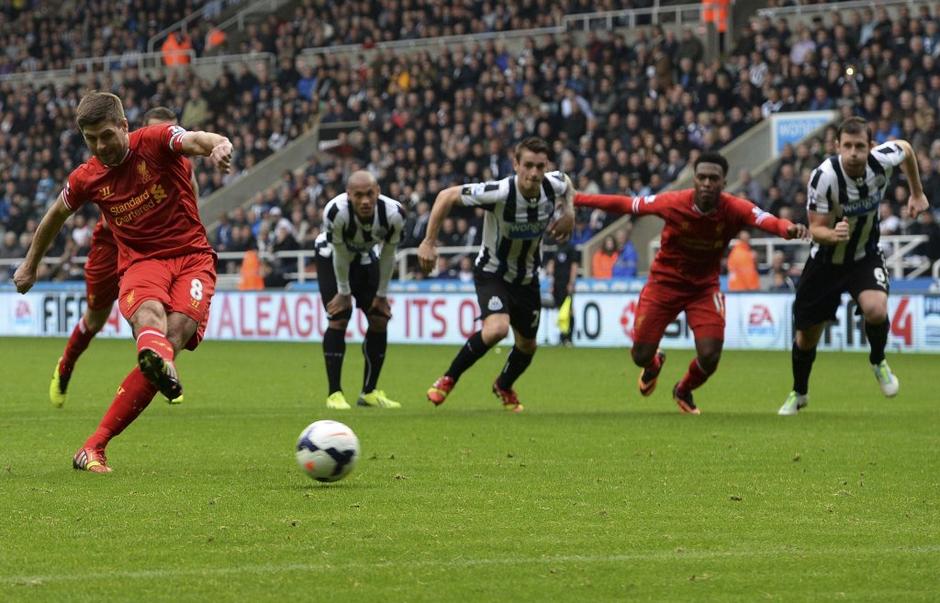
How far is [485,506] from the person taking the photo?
720cm

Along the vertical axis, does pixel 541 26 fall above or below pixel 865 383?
above

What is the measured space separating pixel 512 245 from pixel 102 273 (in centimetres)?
321

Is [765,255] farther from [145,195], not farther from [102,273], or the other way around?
[145,195]

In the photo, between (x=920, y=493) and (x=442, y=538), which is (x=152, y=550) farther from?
(x=920, y=493)

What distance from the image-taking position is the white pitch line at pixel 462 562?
17.7ft

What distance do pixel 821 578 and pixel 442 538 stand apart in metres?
1.52

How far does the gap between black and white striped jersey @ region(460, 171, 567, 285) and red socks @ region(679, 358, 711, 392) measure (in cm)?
146

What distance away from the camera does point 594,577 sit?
17.9ft

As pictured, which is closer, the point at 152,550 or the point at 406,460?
the point at 152,550

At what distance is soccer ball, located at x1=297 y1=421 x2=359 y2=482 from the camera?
788 centimetres

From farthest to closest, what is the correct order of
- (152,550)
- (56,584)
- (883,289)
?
(883,289) → (152,550) → (56,584)

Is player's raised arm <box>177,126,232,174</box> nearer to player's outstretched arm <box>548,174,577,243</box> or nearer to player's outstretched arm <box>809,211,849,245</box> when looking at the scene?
player's outstretched arm <box>548,174,577,243</box>

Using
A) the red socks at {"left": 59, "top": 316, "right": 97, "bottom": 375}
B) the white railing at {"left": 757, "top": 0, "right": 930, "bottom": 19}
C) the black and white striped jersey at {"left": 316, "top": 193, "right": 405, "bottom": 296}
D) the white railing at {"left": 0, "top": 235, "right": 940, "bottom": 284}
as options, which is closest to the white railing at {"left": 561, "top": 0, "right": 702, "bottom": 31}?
the white railing at {"left": 757, "top": 0, "right": 930, "bottom": 19}

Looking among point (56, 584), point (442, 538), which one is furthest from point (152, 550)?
point (442, 538)
